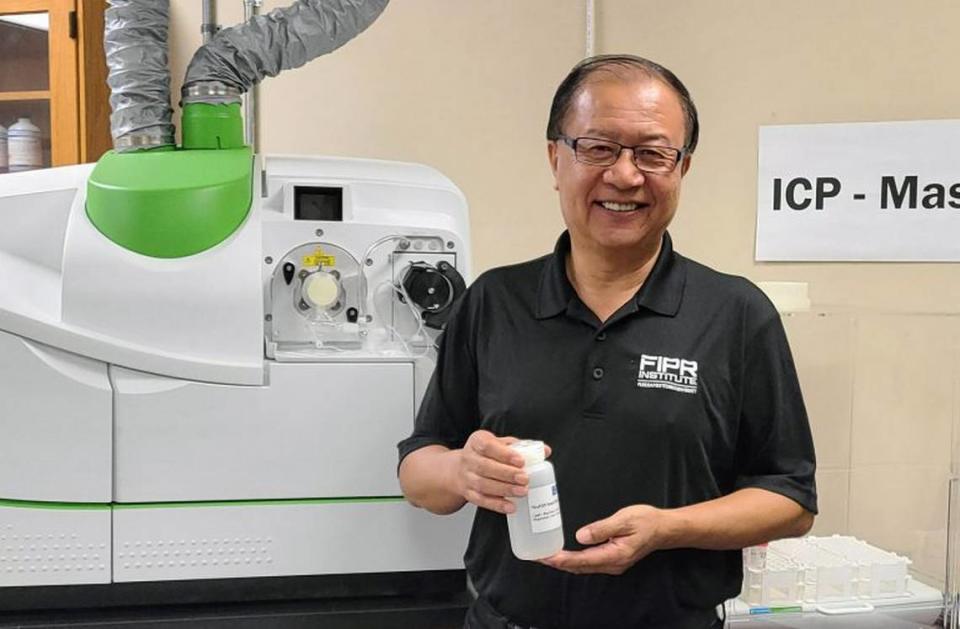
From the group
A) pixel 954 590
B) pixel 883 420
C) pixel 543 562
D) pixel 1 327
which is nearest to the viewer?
pixel 543 562

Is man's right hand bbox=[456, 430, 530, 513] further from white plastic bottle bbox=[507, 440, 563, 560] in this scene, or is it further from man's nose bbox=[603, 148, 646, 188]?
man's nose bbox=[603, 148, 646, 188]

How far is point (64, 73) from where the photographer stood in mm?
2184

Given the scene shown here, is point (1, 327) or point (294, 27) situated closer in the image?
point (1, 327)

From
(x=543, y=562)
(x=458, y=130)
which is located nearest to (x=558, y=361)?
(x=543, y=562)

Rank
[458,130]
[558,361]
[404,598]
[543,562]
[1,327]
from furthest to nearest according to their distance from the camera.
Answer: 1. [458,130]
2. [404,598]
3. [1,327]
4. [558,361]
5. [543,562]

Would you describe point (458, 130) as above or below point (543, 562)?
above

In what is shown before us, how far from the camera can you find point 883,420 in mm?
2098

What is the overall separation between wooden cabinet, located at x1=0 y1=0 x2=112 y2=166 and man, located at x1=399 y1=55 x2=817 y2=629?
156 cm

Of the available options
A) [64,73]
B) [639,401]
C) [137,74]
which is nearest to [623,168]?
[639,401]

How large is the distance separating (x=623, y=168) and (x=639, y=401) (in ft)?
0.90

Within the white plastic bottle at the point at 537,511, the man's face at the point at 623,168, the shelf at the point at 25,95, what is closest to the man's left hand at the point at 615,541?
the white plastic bottle at the point at 537,511

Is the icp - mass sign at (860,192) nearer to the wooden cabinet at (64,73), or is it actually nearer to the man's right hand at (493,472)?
the man's right hand at (493,472)

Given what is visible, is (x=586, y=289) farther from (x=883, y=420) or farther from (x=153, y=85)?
(x=883, y=420)

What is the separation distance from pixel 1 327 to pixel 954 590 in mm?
1665
